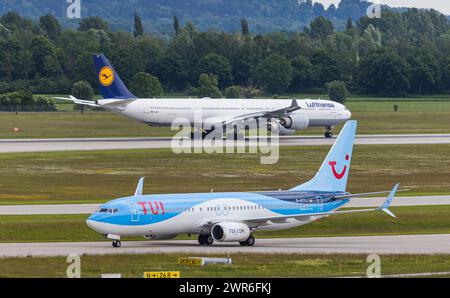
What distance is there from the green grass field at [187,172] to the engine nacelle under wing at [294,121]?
9.37 metres

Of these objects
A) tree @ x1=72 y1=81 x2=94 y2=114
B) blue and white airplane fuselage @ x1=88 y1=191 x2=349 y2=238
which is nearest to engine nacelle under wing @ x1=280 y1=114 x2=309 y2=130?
blue and white airplane fuselage @ x1=88 y1=191 x2=349 y2=238

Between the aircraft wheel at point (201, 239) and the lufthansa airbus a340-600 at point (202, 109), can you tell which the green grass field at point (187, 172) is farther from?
the aircraft wheel at point (201, 239)

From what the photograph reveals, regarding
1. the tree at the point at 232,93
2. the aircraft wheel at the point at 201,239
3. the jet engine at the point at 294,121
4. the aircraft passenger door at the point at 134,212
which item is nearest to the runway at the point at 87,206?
the aircraft wheel at the point at 201,239

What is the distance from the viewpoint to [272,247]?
2056 inches

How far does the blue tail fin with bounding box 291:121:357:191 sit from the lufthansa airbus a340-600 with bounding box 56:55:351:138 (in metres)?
58.9

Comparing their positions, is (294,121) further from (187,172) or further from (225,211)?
(225,211)

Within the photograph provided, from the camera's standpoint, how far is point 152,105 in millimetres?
116875

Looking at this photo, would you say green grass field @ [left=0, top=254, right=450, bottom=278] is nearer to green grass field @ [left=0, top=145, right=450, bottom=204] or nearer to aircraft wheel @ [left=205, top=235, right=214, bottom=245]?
aircraft wheel @ [left=205, top=235, right=214, bottom=245]

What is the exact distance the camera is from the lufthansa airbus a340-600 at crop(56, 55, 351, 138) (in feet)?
378
